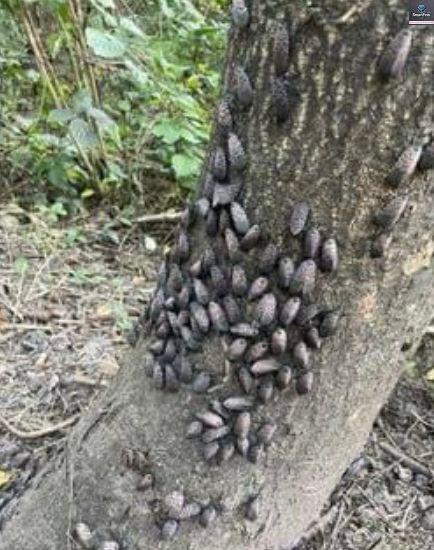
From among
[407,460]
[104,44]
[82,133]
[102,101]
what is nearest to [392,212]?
[407,460]

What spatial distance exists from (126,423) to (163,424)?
0.32 feet

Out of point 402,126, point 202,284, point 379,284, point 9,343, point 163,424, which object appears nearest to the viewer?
point 402,126

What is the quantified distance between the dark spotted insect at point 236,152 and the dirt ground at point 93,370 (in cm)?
88

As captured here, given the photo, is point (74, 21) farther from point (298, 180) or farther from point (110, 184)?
point (298, 180)

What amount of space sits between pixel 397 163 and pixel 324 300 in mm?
264

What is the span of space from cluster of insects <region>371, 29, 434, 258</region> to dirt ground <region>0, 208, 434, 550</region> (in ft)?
2.62

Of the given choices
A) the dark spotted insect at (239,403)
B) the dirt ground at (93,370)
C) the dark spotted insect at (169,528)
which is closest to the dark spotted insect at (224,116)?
the dark spotted insect at (239,403)

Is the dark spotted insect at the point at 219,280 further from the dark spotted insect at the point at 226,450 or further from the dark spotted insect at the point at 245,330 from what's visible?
the dark spotted insect at the point at 226,450

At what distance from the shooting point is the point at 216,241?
1450mm

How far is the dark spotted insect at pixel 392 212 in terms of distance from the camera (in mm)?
1272

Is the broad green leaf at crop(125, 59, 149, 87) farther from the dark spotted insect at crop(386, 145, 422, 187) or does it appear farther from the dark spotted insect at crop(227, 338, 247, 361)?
the dark spotted insect at crop(386, 145, 422, 187)

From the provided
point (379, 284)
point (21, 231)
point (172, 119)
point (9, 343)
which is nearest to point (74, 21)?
point (172, 119)

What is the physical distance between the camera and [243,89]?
132 centimetres

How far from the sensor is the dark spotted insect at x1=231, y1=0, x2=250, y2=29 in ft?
4.28
